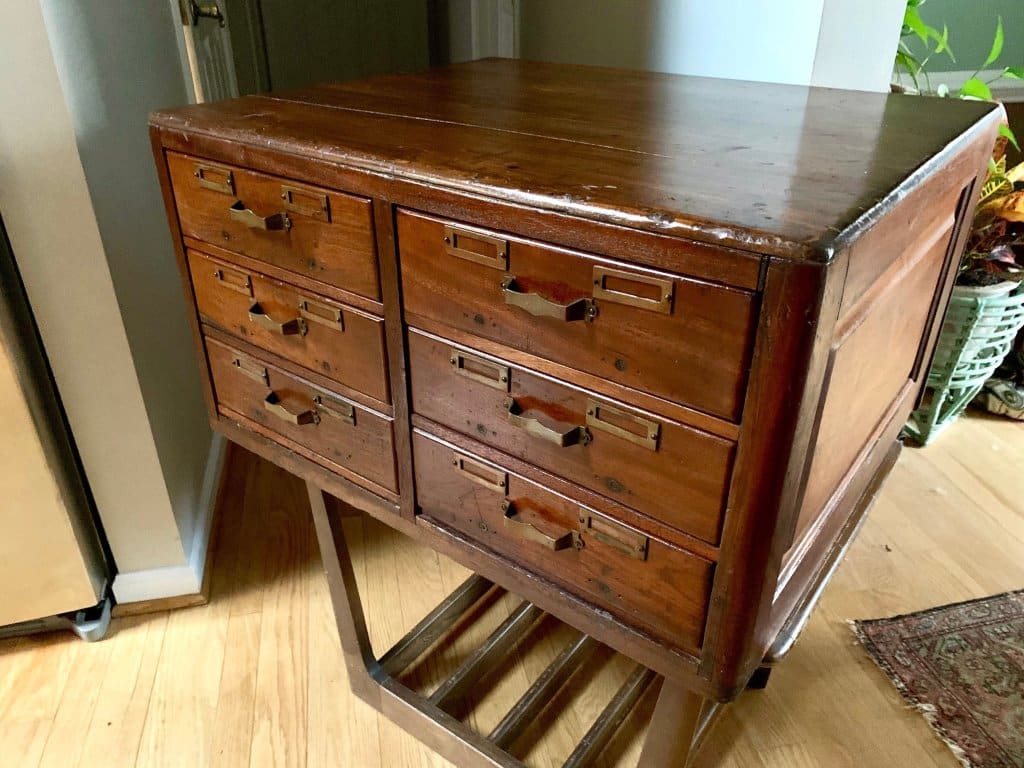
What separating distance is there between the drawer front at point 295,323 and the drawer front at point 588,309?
96mm

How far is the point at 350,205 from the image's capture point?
732mm

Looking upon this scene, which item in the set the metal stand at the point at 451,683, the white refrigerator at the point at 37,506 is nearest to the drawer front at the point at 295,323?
the metal stand at the point at 451,683

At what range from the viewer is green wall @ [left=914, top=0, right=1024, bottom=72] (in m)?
2.03

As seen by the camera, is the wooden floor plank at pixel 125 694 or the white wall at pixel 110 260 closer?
the white wall at pixel 110 260

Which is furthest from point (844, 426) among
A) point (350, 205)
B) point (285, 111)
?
point (285, 111)

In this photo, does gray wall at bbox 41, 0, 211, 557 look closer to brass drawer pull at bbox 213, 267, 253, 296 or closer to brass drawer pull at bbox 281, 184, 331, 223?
brass drawer pull at bbox 213, 267, 253, 296

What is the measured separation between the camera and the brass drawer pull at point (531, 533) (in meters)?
0.74

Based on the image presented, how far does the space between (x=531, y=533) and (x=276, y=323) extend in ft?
1.19

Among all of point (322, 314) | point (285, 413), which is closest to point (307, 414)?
point (285, 413)

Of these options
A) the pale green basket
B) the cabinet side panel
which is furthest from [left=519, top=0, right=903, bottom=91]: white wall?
the pale green basket

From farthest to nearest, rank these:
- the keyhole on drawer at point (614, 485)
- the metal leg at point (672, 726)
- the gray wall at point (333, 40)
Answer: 1. the gray wall at point (333, 40)
2. the metal leg at point (672, 726)
3. the keyhole on drawer at point (614, 485)

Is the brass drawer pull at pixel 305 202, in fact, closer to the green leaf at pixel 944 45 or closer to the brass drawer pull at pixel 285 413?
the brass drawer pull at pixel 285 413

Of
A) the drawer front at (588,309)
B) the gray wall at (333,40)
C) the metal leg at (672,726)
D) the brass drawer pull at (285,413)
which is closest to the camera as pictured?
the drawer front at (588,309)

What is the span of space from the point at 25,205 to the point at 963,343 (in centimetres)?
174
